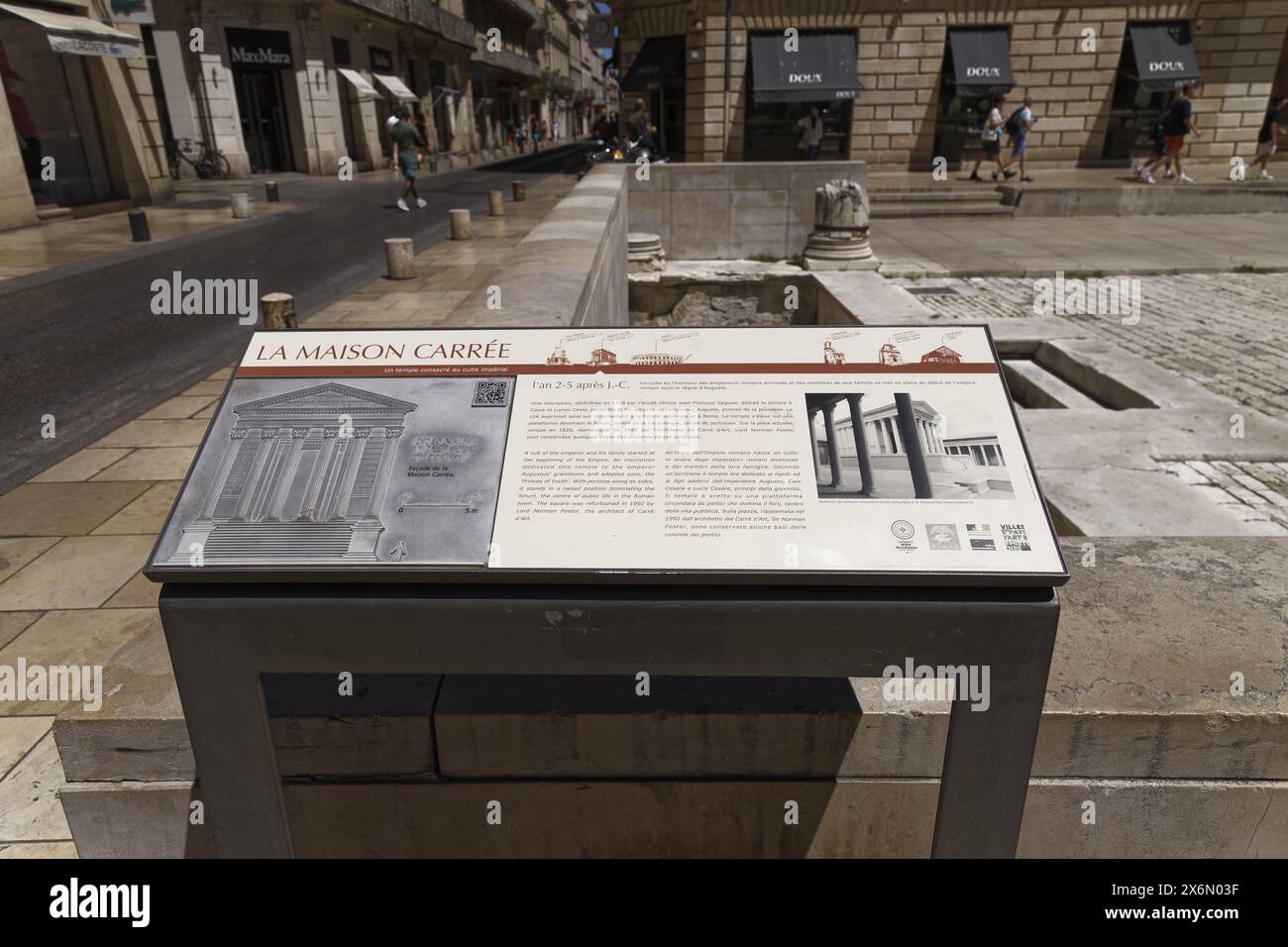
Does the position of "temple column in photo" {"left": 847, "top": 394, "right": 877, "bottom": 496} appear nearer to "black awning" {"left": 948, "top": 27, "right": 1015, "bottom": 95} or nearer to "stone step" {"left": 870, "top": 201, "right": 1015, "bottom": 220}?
"stone step" {"left": 870, "top": 201, "right": 1015, "bottom": 220}

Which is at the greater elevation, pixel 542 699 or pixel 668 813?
pixel 542 699

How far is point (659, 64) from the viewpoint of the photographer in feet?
86.7

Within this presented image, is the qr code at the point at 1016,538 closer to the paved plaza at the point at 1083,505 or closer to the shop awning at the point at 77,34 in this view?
the paved plaza at the point at 1083,505

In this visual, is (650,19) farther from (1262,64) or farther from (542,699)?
(542,699)

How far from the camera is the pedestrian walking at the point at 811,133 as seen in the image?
24109 millimetres

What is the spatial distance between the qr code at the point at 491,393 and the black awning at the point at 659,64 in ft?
88.8

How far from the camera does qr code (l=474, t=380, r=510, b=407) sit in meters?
2.19

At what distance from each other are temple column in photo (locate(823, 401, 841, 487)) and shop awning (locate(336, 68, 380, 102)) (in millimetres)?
34845

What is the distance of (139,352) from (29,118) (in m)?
13.9

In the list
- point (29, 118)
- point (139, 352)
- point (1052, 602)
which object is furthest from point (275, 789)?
point (29, 118)

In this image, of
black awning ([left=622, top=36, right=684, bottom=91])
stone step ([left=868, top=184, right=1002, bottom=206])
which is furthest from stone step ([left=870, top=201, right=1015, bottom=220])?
black awning ([left=622, top=36, right=684, bottom=91])

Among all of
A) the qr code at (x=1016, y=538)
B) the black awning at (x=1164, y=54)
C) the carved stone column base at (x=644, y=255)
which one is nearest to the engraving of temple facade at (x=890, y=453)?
the qr code at (x=1016, y=538)

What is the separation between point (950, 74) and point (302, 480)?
27.8m

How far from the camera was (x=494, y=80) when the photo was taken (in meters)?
55.5
